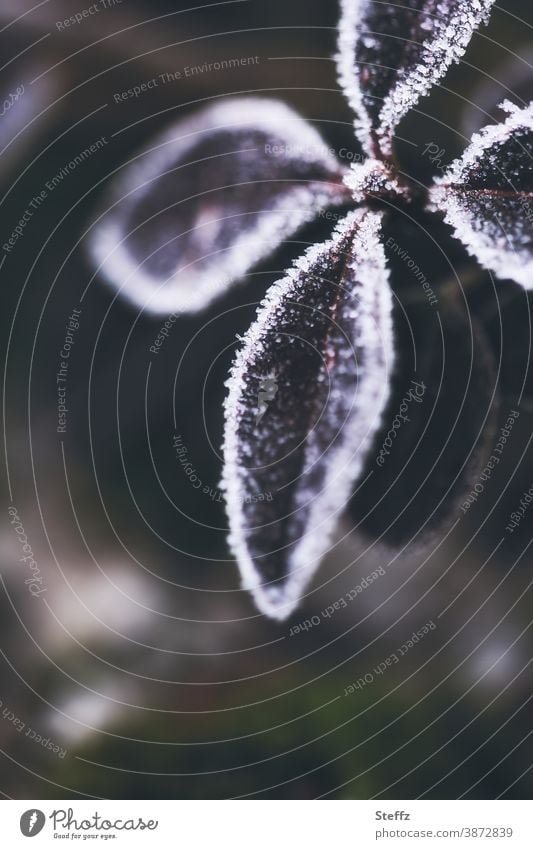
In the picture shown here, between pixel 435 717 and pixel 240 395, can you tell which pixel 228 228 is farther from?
pixel 435 717

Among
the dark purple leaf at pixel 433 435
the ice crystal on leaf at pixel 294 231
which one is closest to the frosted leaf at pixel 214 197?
the ice crystal on leaf at pixel 294 231

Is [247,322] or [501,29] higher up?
[501,29]

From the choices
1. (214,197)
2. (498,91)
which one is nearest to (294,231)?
(214,197)

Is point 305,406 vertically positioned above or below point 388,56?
below

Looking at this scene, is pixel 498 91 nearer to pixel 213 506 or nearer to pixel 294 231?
pixel 294 231

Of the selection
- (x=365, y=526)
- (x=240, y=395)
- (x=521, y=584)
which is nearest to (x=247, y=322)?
(x=240, y=395)
